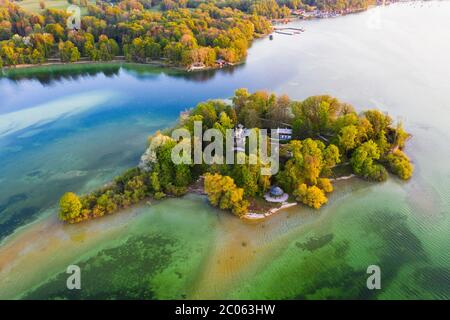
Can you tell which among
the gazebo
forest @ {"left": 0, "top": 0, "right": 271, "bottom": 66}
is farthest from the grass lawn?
the gazebo

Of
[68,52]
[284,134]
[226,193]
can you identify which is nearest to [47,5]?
[68,52]

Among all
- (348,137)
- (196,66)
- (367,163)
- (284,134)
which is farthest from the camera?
(196,66)

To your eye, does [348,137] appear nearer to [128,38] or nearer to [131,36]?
[128,38]

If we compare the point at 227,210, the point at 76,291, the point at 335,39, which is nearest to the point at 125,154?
the point at 227,210

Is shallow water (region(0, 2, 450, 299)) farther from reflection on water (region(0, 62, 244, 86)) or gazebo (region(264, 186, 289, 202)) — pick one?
reflection on water (region(0, 62, 244, 86))
